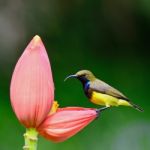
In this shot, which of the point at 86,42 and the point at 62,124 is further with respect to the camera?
the point at 86,42

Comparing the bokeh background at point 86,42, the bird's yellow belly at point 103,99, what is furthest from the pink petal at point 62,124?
the bokeh background at point 86,42

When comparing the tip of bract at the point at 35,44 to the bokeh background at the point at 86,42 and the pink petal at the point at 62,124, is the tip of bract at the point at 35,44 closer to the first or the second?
the pink petal at the point at 62,124

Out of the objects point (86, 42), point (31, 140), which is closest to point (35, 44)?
point (31, 140)

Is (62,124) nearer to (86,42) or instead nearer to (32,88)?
(32,88)

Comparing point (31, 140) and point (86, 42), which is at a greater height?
point (86, 42)

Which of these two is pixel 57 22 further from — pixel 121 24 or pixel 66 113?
pixel 66 113

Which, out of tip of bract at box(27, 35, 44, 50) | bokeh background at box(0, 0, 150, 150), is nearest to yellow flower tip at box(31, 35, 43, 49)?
tip of bract at box(27, 35, 44, 50)
